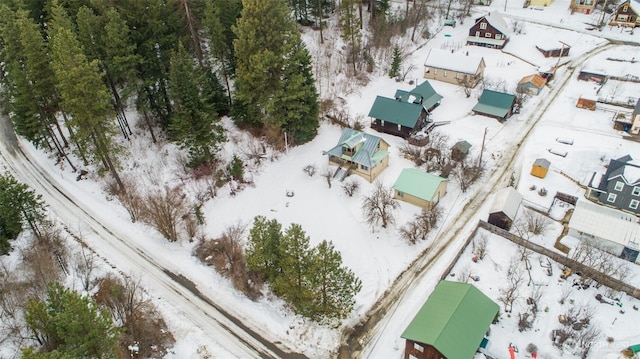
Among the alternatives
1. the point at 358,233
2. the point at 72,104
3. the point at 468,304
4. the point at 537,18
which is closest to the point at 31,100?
the point at 72,104

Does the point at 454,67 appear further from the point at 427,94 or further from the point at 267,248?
the point at 267,248

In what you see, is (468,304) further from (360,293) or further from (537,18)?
(537,18)

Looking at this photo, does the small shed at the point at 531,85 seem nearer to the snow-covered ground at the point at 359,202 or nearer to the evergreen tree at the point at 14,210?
the snow-covered ground at the point at 359,202

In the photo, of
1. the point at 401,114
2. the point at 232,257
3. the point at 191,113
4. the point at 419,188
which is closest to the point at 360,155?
the point at 419,188

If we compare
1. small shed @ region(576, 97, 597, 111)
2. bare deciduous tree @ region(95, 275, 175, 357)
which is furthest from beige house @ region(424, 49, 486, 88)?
bare deciduous tree @ region(95, 275, 175, 357)

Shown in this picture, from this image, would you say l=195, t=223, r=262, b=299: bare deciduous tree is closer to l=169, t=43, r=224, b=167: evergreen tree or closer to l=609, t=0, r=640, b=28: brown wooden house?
l=169, t=43, r=224, b=167: evergreen tree

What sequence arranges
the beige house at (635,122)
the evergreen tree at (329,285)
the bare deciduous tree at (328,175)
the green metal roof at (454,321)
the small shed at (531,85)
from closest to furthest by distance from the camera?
1. the green metal roof at (454,321)
2. the evergreen tree at (329,285)
3. the bare deciduous tree at (328,175)
4. the beige house at (635,122)
5. the small shed at (531,85)

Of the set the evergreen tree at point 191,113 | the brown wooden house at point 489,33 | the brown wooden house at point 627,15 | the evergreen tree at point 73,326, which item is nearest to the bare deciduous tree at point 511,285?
the evergreen tree at point 73,326
